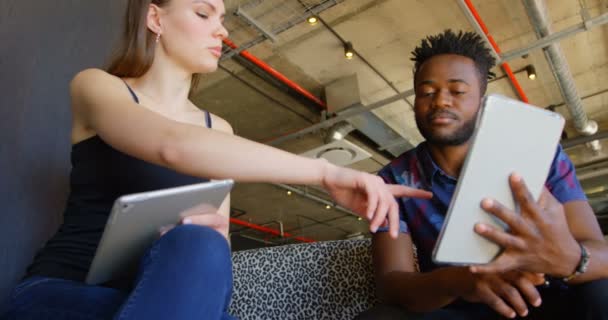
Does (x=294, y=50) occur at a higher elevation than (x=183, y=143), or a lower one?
higher

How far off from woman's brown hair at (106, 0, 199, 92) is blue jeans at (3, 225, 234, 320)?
1.99ft

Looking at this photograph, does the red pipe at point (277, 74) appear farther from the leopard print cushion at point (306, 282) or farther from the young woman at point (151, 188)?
the young woman at point (151, 188)

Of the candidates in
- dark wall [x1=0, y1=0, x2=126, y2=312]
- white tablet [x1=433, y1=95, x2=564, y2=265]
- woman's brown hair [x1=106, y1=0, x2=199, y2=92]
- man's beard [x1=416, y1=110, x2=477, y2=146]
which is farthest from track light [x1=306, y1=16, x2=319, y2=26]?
white tablet [x1=433, y1=95, x2=564, y2=265]

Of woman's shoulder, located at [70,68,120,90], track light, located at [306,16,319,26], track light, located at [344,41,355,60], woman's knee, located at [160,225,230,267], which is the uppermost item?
track light, located at [344,41,355,60]

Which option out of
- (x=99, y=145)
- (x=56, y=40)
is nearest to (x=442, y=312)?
(x=99, y=145)

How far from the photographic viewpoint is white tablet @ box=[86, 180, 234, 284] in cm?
70

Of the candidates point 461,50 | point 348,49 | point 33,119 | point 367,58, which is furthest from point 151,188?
point 367,58

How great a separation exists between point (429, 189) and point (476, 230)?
24.7 inches

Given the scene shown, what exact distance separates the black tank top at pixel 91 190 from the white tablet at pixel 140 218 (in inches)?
3.6

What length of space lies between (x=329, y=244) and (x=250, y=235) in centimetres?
960

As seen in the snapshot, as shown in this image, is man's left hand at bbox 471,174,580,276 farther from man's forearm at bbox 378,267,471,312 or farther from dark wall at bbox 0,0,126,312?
dark wall at bbox 0,0,126,312

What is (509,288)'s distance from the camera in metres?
0.98

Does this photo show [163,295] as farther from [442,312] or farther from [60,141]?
[60,141]

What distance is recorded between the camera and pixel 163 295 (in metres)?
0.68
